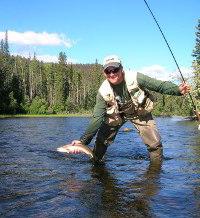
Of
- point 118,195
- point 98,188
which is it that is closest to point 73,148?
point 98,188

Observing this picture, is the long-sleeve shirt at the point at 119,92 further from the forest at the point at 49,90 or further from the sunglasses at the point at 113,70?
the forest at the point at 49,90

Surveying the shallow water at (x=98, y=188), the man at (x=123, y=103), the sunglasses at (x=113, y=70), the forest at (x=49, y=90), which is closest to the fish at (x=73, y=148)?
the man at (x=123, y=103)

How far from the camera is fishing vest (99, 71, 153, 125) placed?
28.9 feet

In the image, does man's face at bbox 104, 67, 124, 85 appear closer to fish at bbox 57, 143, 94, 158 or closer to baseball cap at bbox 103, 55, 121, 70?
baseball cap at bbox 103, 55, 121, 70

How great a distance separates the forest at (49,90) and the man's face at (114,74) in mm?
84601

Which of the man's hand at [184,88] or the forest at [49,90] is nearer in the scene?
the man's hand at [184,88]

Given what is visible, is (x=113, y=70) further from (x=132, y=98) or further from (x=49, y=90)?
(x=49, y=90)

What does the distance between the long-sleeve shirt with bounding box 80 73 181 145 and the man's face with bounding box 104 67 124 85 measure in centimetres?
32

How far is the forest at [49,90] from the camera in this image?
338 ft

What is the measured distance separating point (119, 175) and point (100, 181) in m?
0.98

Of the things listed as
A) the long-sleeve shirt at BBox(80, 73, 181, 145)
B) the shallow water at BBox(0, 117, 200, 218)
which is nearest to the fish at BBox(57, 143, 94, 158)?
the long-sleeve shirt at BBox(80, 73, 181, 145)

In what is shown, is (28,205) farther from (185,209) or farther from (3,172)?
(3,172)

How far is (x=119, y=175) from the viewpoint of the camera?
951 cm

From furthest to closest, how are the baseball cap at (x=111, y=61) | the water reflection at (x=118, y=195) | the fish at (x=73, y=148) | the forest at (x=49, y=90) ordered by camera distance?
the forest at (x=49, y=90), the fish at (x=73, y=148), the baseball cap at (x=111, y=61), the water reflection at (x=118, y=195)
